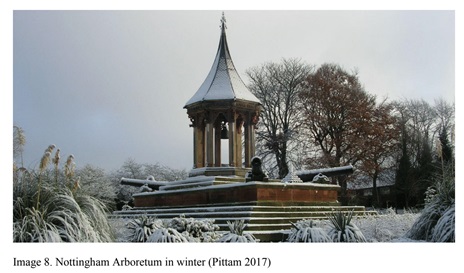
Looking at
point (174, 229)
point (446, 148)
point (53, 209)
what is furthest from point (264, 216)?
point (446, 148)

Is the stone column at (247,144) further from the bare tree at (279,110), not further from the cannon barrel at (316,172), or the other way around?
the bare tree at (279,110)

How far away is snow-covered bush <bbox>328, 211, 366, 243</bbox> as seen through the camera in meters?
10.1

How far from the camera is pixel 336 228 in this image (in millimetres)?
10398

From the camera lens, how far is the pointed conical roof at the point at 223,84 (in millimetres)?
19312

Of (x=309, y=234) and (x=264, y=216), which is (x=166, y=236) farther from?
(x=264, y=216)

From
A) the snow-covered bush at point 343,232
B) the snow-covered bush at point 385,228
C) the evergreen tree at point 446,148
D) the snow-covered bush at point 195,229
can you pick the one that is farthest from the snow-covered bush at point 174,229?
the evergreen tree at point 446,148

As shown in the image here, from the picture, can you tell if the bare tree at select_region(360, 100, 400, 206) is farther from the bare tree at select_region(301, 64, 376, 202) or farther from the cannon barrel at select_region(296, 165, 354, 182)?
the cannon barrel at select_region(296, 165, 354, 182)

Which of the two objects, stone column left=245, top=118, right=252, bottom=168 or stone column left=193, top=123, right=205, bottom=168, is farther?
stone column left=193, top=123, right=205, bottom=168

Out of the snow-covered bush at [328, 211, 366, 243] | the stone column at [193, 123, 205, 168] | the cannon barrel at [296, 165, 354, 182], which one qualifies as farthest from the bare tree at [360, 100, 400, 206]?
the snow-covered bush at [328, 211, 366, 243]

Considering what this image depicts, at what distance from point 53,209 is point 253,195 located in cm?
652

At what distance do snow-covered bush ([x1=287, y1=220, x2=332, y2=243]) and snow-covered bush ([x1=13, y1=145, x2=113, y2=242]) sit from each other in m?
3.70

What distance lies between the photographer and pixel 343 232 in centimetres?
1027

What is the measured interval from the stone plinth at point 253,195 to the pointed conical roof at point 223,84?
12.4ft
